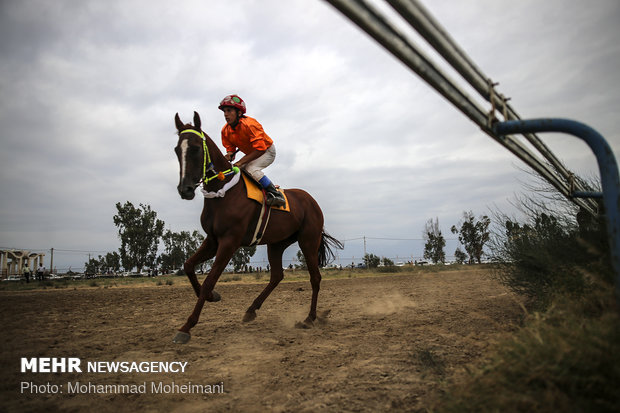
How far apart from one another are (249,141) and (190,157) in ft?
4.89

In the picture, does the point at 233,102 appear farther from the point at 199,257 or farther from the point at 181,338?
the point at 181,338

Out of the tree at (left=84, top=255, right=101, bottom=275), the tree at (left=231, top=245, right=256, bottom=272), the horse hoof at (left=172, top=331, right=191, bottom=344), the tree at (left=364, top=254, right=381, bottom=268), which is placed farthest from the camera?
the tree at (left=84, top=255, right=101, bottom=275)

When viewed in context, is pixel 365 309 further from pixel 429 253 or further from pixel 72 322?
pixel 429 253

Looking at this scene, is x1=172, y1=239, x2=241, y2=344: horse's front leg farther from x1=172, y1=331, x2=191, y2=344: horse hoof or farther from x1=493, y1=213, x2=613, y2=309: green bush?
x1=493, y1=213, x2=613, y2=309: green bush

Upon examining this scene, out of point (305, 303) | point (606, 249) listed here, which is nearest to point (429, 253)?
point (305, 303)

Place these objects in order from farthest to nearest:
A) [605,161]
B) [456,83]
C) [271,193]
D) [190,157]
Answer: [271,193] → [190,157] → [456,83] → [605,161]

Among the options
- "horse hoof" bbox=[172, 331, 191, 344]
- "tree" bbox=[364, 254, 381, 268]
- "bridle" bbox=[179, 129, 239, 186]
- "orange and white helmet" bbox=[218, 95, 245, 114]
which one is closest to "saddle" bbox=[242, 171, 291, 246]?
"bridle" bbox=[179, 129, 239, 186]

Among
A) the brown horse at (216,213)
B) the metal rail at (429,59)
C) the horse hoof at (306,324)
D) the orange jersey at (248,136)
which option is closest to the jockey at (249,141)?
the orange jersey at (248,136)

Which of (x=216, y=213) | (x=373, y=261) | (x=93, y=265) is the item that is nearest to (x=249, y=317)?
(x=216, y=213)

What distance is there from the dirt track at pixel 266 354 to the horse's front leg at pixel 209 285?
20cm

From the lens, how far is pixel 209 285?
462cm

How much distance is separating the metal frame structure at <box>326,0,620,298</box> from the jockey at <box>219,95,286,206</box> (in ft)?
12.3

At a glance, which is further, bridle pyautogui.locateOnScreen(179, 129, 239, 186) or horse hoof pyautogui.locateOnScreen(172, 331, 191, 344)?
bridle pyautogui.locateOnScreen(179, 129, 239, 186)

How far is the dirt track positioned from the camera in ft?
8.71
